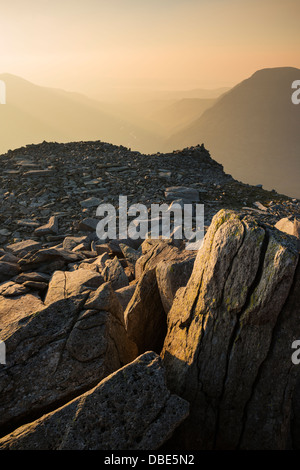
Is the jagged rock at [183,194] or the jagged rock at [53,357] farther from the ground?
the jagged rock at [183,194]

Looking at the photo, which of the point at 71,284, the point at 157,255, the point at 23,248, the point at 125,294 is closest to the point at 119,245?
the point at 23,248

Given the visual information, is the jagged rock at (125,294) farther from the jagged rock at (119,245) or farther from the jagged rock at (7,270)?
the jagged rock at (7,270)

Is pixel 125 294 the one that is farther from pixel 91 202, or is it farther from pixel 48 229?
pixel 91 202

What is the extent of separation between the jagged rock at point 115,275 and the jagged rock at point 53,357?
4111 mm

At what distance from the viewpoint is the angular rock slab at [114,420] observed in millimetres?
5027

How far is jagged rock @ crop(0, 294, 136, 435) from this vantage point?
6.12m

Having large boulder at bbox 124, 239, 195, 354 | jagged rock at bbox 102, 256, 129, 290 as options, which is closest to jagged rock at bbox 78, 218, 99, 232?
jagged rock at bbox 102, 256, 129, 290

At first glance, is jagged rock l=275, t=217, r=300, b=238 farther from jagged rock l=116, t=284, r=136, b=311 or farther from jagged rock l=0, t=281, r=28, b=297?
jagged rock l=0, t=281, r=28, b=297

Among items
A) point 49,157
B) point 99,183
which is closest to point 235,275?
point 99,183

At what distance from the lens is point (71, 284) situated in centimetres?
922

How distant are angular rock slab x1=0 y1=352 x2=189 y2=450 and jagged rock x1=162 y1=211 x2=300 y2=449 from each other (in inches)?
39.2

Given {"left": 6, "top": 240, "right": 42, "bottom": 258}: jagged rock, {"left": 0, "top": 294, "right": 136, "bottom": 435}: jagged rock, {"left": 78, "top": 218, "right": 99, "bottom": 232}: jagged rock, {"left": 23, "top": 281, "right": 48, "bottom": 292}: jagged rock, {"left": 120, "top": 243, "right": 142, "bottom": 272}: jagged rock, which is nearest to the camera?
{"left": 0, "top": 294, "right": 136, "bottom": 435}: jagged rock

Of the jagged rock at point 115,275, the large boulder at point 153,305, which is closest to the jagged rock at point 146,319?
the large boulder at point 153,305
